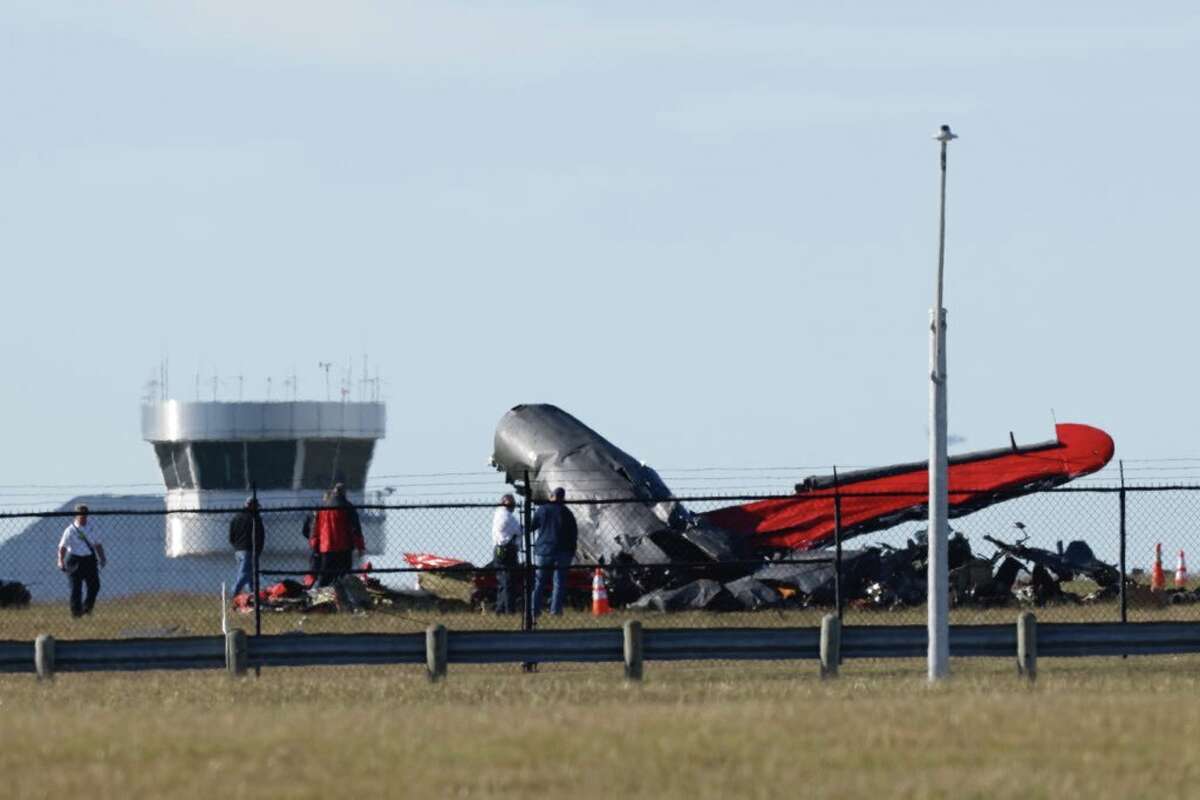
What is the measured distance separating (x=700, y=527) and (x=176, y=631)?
889 cm

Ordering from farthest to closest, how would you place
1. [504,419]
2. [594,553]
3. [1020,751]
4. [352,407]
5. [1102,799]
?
[352,407], [504,419], [594,553], [1020,751], [1102,799]

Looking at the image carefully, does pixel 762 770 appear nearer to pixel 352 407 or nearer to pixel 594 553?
pixel 594 553

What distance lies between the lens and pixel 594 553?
128ft

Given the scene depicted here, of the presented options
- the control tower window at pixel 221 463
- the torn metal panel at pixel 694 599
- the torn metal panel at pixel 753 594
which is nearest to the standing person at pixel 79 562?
the torn metal panel at pixel 694 599

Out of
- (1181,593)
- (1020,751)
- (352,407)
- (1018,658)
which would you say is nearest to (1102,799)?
(1020,751)

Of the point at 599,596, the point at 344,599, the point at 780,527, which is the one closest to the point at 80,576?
the point at 344,599

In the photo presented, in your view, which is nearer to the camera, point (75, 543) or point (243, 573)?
point (75, 543)

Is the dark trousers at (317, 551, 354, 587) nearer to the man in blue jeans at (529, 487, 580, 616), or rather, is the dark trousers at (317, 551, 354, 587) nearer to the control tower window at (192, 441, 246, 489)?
the man in blue jeans at (529, 487, 580, 616)

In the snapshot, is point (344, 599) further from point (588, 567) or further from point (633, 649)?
point (633, 649)

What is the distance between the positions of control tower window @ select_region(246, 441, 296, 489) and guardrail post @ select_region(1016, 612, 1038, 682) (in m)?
82.7

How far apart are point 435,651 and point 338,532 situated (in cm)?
1269

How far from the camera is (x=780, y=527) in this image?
127 ft

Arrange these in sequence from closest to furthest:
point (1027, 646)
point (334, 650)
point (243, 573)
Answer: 1. point (1027, 646)
2. point (334, 650)
3. point (243, 573)

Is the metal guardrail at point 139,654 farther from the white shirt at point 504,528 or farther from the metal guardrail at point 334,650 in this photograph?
the white shirt at point 504,528
